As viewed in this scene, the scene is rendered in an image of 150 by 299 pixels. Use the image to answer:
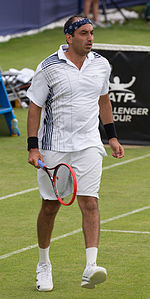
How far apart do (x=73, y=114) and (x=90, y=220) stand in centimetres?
83

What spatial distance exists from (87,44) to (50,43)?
17.3 meters

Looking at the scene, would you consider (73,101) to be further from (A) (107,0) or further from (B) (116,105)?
(A) (107,0)

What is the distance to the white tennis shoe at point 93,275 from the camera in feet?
18.1

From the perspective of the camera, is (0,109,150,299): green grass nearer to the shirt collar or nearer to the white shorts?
the white shorts

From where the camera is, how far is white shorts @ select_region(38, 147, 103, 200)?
588cm

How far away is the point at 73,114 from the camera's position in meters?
5.93

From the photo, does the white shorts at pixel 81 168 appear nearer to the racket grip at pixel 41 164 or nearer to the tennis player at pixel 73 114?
the tennis player at pixel 73 114

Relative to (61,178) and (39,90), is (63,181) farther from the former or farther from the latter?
(39,90)

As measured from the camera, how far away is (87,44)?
233 inches

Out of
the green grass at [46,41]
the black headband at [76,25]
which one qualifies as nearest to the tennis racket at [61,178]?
the black headband at [76,25]

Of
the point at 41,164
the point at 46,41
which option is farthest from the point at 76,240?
the point at 46,41

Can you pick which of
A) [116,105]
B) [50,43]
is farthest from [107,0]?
[116,105]

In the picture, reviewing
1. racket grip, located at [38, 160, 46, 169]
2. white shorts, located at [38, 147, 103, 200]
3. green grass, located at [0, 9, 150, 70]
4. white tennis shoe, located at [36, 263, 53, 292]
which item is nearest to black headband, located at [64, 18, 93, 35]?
white shorts, located at [38, 147, 103, 200]

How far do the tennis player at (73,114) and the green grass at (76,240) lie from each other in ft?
2.31
